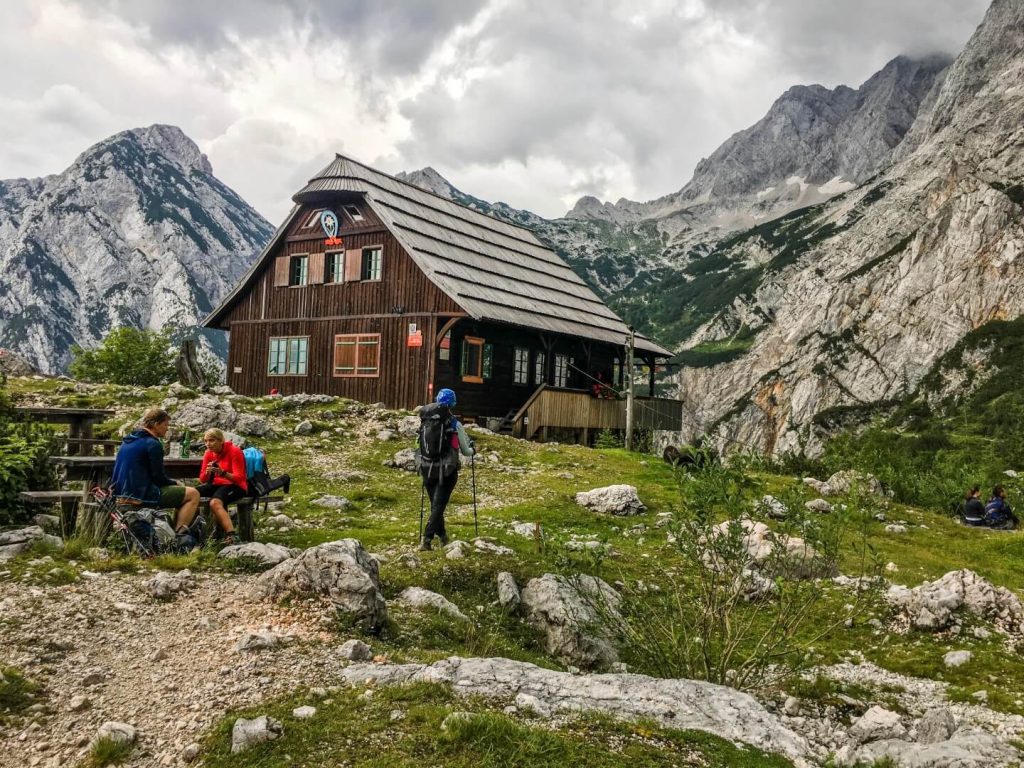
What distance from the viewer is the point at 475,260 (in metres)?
30.7

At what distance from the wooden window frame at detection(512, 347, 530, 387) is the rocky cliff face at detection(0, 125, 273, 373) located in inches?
5845

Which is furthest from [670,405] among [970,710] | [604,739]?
[604,739]

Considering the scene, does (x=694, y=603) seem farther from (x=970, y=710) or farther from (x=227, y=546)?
(x=227, y=546)

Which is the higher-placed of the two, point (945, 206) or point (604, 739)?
point (945, 206)

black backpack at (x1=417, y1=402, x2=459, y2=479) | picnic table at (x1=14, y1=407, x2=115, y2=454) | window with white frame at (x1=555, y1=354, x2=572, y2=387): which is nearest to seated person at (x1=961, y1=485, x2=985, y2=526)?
black backpack at (x1=417, y1=402, x2=459, y2=479)

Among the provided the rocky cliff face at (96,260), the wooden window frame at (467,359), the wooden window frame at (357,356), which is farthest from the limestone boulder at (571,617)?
the rocky cliff face at (96,260)

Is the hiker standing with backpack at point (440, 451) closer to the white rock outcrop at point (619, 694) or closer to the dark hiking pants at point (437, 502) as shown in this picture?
the dark hiking pants at point (437, 502)

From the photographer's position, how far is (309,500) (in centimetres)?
1280

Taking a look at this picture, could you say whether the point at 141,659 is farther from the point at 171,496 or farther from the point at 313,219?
the point at 313,219

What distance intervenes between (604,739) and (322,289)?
26.9 metres

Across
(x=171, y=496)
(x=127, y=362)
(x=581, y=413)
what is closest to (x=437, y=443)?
(x=171, y=496)

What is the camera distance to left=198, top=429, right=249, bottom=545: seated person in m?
9.10

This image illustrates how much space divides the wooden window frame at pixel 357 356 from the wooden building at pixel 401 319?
47 mm

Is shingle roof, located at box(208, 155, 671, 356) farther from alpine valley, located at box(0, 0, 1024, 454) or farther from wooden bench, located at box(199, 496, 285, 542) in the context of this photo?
wooden bench, located at box(199, 496, 285, 542)
